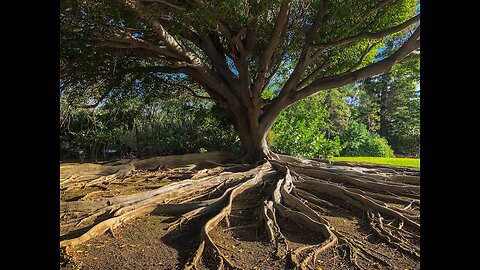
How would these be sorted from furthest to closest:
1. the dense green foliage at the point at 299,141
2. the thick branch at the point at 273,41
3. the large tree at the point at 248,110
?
the dense green foliage at the point at 299,141 < the thick branch at the point at 273,41 < the large tree at the point at 248,110

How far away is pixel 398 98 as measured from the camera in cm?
2525

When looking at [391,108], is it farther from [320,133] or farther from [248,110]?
[248,110]

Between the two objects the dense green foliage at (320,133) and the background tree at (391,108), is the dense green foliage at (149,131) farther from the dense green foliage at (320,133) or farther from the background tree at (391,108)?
the background tree at (391,108)

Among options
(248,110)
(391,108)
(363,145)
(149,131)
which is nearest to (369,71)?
(248,110)

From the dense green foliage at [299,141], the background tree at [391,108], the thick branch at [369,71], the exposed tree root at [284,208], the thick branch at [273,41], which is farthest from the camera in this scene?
the background tree at [391,108]

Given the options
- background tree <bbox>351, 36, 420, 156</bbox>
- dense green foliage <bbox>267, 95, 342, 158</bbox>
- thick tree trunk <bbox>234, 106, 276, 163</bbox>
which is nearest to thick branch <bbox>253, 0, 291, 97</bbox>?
thick tree trunk <bbox>234, 106, 276, 163</bbox>

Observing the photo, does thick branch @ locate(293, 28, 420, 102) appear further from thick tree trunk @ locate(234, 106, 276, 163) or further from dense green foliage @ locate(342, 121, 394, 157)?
dense green foliage @ locate(342, 121, 394, 157)

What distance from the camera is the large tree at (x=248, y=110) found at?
3996 mm

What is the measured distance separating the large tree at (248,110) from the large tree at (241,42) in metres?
0.03

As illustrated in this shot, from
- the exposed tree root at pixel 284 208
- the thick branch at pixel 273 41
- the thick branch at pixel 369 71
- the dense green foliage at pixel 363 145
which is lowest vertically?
the exposed tree root at pixel 284 208

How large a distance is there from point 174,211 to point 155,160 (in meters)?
4.18

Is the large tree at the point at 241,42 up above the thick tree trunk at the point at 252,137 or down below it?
above

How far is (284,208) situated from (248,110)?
441cm

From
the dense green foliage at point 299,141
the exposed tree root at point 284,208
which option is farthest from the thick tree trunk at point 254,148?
the dense green foliage at point 299,141
